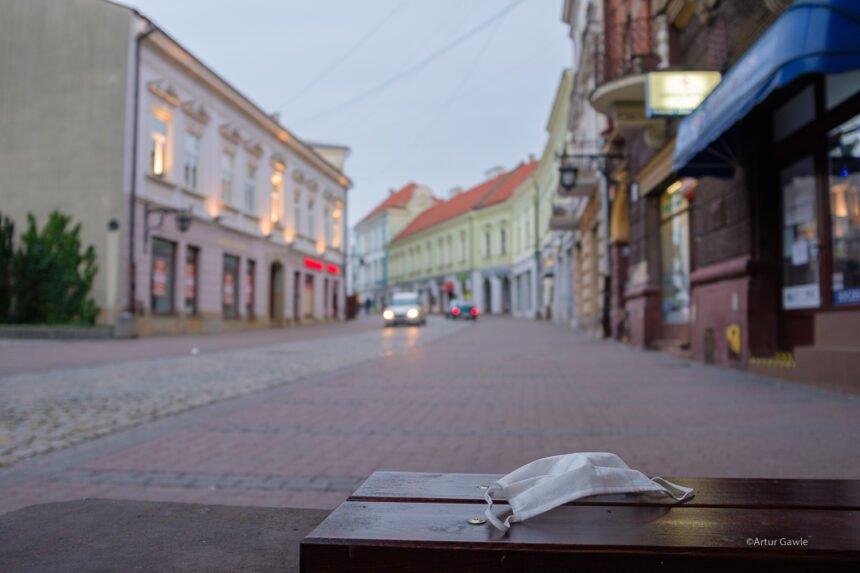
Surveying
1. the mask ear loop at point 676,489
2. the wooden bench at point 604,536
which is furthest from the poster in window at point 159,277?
the mask ear loop at point 676,489

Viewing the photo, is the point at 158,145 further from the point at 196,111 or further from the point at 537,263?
the point at 537,263

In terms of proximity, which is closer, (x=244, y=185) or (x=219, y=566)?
(x=219, y=566)

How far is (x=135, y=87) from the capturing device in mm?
21000

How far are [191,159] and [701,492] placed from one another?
26.0 meters

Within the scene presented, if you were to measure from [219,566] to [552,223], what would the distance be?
2711 cm

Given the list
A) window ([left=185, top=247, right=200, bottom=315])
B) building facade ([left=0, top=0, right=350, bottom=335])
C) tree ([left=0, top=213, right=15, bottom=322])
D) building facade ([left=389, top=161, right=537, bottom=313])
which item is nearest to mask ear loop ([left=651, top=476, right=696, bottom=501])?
building facade ([left=0, top=0, right=350, bottom=335])

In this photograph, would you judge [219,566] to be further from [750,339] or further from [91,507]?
[750,339]

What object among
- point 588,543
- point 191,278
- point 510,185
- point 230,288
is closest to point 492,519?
point 588,543

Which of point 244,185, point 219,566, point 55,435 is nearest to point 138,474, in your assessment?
point 55,435

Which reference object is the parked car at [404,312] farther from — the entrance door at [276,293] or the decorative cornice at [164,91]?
the decorative cornice at [164,91]

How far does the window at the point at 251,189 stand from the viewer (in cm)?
3064

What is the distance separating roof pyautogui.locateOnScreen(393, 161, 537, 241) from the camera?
59.1m

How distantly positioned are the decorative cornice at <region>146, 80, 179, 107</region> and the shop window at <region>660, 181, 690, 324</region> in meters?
16.0

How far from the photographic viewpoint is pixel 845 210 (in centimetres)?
757
